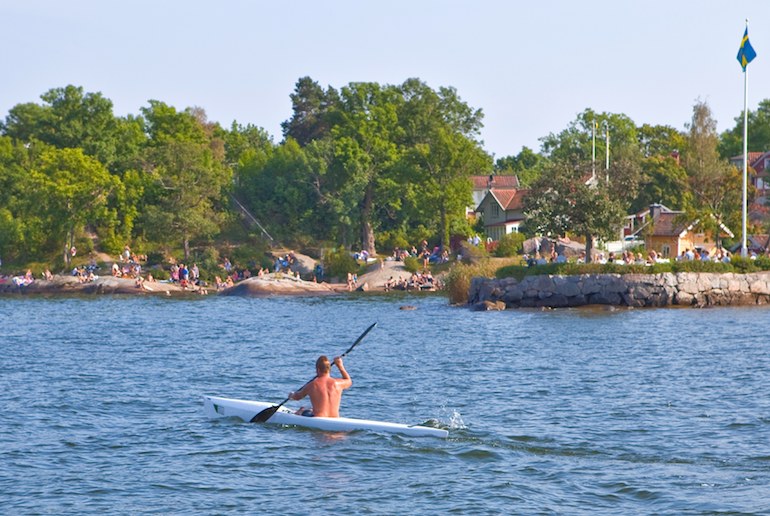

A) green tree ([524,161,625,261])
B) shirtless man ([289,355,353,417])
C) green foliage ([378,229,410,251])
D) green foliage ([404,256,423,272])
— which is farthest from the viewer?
green foliage ([378,229,410,251])

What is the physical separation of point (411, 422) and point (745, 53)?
119 ft

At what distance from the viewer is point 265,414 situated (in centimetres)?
2088

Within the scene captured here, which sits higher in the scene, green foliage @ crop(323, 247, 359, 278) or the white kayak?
green foliage @ crop(323, 247, 359, 278)

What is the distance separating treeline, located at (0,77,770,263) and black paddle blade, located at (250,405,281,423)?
51.5m

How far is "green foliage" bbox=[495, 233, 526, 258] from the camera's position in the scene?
69000mm

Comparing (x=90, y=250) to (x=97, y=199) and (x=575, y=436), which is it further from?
(x=575, y=436)

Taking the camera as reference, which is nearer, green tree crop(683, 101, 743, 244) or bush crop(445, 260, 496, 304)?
bush crop(445, 260, 496, 304)

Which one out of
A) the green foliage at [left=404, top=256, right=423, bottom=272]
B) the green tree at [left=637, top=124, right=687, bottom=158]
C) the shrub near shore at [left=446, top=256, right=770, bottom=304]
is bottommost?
the shrub near shore at [left=446, top=256, right=770, bottom=304]

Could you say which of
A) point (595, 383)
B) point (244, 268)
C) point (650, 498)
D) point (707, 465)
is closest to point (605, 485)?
point (650, 498)

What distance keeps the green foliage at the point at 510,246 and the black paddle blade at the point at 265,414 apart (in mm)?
Answer: 48775

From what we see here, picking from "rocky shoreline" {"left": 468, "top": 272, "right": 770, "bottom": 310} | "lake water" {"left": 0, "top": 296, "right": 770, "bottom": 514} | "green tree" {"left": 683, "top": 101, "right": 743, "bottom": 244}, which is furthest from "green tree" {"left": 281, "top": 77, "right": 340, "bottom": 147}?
"lake water" {"left": 0, "top": 296, "right": 770, "bottom": 514}

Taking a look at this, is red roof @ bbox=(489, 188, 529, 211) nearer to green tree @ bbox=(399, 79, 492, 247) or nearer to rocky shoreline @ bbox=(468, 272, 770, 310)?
green tree @ bbox=(399, 79, 492, 247)

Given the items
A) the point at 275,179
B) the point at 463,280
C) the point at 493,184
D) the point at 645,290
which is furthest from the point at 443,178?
the point at 645,290

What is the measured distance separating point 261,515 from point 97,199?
63.5 meters
